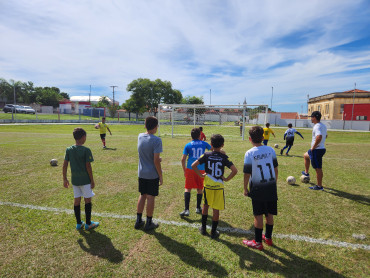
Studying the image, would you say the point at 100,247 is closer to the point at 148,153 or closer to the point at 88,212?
the point at 88,212

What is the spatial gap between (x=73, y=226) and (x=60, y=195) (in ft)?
6.21

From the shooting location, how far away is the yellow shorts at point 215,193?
3474 millimetres

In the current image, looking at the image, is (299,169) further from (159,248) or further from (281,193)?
(159,248)

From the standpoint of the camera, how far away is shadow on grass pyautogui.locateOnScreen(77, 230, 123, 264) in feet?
10.2

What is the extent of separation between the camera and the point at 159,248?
3330 millimetres

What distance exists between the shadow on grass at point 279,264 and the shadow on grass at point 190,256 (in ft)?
1.18

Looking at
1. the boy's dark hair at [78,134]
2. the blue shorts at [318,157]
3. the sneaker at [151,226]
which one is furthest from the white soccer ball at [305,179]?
the boy's dark hair at [78,134]

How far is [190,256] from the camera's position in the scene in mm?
3141

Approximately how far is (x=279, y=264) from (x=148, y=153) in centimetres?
263

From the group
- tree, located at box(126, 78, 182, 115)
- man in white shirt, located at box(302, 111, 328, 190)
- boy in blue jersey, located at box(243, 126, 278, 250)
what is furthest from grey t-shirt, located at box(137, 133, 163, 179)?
tree, located at box(126, 78, 182, 115)

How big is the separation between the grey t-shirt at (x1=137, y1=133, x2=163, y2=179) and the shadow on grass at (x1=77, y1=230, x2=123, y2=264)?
1213 millimetres

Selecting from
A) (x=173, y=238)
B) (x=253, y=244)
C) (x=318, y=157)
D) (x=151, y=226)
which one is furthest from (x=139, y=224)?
(x=318, y=157)

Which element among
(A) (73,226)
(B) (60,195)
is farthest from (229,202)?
(B) (60,195)

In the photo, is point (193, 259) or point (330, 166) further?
point (330, 166)
